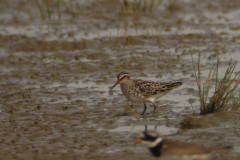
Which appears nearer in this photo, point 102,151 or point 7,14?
point 102,151

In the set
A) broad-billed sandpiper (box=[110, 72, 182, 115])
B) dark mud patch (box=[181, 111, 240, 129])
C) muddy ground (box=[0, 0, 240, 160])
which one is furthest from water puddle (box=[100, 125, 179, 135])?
broad-billed sandpiper (box=[110, 72, 182, 115])

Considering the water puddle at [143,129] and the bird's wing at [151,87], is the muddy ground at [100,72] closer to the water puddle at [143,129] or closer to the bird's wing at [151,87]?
the water puddle at [143,129]

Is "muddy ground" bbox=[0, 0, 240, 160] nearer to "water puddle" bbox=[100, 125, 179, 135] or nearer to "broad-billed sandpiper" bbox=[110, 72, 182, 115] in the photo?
"water puddle" bbox=[100, 125, 179, 135]

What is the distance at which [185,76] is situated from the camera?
1235 cm

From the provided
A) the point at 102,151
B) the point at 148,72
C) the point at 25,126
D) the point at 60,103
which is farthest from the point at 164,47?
the point at 102,151

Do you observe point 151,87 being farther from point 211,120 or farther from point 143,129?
point 211,120

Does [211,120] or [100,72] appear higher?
[100,72]

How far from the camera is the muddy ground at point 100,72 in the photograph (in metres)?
7.44

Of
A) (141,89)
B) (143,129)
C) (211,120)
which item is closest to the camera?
(211,120)

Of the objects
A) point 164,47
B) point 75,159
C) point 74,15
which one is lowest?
point 75,159

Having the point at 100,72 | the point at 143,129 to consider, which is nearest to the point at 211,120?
the point at 143,129

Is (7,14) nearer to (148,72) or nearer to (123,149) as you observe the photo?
(148,72)

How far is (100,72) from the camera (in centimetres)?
1307

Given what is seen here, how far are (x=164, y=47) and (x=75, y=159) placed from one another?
405 inches
